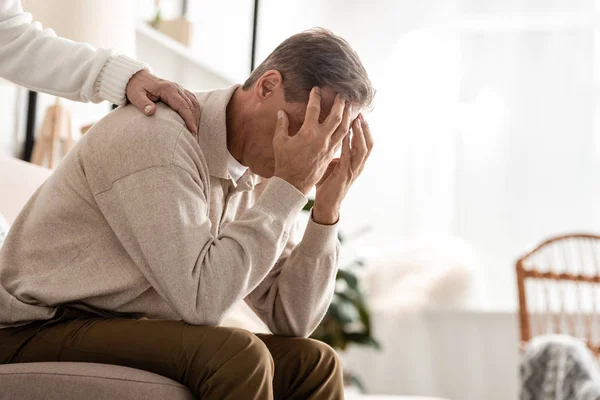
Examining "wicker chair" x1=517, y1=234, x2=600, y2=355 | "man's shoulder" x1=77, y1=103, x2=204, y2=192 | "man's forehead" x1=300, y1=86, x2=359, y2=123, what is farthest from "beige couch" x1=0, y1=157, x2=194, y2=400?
"wicker chair" x1=517, y1=234, x2=600, y2=355

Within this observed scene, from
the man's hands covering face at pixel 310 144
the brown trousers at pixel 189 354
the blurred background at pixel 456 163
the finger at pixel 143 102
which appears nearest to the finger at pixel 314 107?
the man's hands covering face at pixel 310 144

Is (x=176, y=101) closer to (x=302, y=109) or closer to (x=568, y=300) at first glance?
(x=302, y=109)

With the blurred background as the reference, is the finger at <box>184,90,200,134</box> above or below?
above

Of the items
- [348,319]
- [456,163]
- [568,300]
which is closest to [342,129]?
[348,319]

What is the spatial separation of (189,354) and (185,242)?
154mm

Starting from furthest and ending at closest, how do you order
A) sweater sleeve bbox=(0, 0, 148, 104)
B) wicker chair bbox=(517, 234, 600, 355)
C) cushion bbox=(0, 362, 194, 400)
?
1. wicker chair bbox=(517, 234, 600, 355)
2. sweater sleeve bbox=(0, 0, 148, 104)
3. cushion bbox=(0, 362, 194, 400)

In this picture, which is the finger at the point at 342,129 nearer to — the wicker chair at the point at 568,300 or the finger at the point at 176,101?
the finger at the point at 176,101

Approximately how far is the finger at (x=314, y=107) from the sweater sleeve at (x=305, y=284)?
21cm

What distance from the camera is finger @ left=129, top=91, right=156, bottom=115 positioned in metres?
1.23

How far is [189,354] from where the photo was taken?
107 centimetres

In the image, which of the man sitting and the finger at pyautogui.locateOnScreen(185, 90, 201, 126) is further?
the finger at pyautogui.locateOnScreen(185, 90, 201, 126)

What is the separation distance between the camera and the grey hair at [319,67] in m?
1.31

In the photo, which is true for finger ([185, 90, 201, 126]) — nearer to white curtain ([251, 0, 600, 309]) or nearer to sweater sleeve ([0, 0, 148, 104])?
sweater sleeve ([0, 0, 148, 104])

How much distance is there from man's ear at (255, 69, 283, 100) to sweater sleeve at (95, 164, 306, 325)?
220mm
